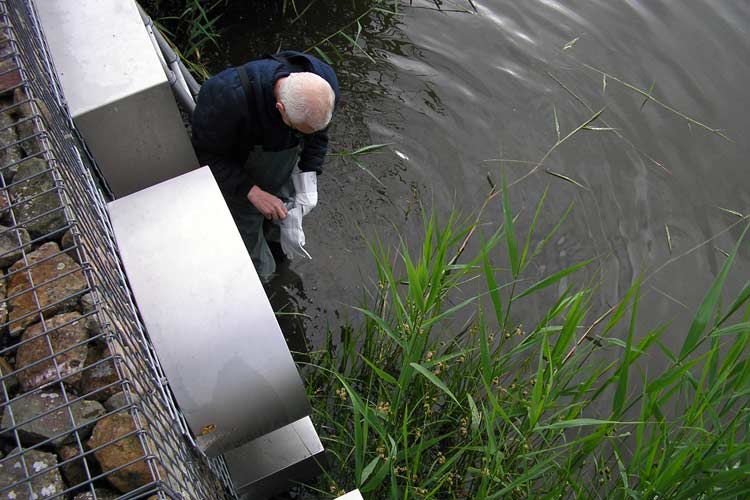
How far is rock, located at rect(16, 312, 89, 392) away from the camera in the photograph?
Answer: 6.86 feet

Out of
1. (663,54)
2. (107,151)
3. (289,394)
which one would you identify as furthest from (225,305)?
(663,54)

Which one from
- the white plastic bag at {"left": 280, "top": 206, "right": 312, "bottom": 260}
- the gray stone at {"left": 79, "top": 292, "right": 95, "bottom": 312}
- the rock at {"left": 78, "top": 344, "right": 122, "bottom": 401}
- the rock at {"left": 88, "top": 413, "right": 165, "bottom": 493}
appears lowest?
the white plastic bag at {"left": 280, "top": 206, "right": 312, "bottom": 260}

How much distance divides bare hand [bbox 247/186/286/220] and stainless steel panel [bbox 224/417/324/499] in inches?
38.2

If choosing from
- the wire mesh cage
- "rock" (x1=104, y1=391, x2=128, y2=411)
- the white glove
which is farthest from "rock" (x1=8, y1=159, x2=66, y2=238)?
the white glove

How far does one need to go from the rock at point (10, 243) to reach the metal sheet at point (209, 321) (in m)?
0.30

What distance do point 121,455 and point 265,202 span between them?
4.99 feet

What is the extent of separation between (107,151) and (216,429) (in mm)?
1206

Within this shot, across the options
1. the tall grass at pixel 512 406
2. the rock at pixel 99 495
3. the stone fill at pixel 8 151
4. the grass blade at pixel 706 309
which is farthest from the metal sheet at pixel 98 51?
the grass blade at pixel 706 309

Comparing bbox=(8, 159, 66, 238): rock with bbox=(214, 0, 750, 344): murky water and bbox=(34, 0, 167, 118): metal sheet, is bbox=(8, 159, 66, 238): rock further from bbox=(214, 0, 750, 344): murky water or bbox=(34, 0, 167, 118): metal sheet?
bbox=(214, 0, 750, 344): murky water

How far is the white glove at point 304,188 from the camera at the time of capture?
341cm

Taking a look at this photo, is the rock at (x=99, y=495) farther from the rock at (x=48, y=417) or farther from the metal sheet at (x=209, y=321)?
the metal sheet at (x=209, y=321)

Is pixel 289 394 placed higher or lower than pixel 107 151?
lower

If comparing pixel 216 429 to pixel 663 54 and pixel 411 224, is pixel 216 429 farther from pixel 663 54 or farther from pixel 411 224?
pixel 663 54

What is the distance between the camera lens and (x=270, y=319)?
7.27 ft
